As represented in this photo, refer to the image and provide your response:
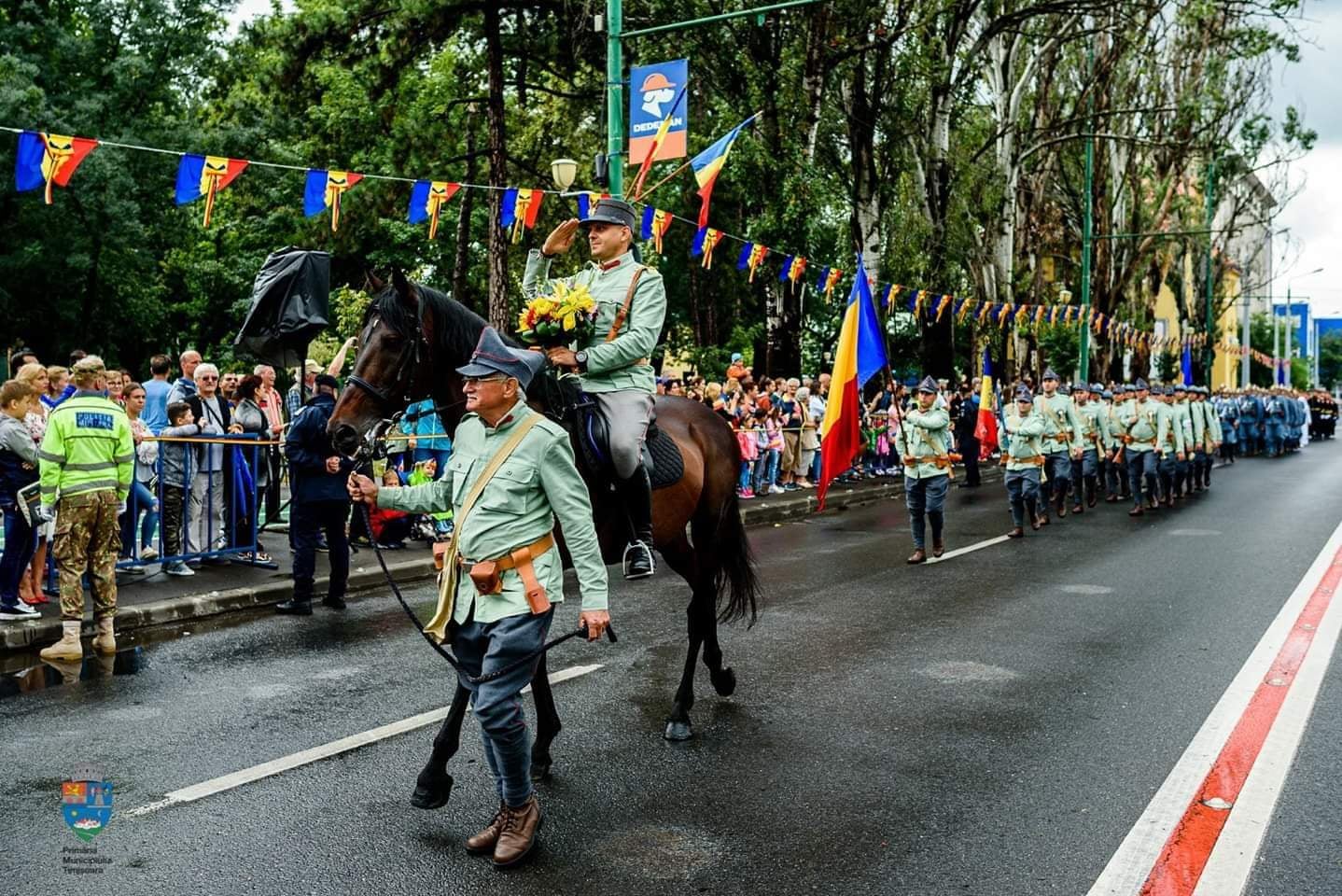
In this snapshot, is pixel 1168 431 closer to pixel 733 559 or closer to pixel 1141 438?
pixel 1141 438

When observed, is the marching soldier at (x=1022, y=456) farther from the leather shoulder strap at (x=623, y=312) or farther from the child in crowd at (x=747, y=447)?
the leather shoulder strap at (x=623, y=312)

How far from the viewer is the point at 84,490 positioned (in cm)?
791

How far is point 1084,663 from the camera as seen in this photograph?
7.68 m

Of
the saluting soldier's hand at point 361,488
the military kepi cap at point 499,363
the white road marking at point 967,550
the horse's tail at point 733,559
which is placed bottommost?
the white road marking at point 967,550

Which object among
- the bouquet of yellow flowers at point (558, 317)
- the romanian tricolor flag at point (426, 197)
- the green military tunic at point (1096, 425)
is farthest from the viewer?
the green military tunic at point (1096, 425)

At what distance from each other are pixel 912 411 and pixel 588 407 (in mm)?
7797

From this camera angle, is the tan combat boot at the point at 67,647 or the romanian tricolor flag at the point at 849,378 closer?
the tan combat boot at the point at 67,647

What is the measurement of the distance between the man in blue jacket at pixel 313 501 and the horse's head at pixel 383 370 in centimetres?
473

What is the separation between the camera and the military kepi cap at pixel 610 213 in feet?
19.8

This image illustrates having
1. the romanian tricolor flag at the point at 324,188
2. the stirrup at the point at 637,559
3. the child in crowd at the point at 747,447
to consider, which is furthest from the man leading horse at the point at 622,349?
the child in crowd at the point at 747,447

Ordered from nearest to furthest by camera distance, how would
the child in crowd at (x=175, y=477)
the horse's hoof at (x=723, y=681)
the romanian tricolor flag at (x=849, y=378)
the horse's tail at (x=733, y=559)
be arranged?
the horse's hoof at (x=723, y=681), the horse's tail at (x=733, y=559), the romanian tricolor flag at (x=849, y=378), the child in crowd at (x=175, y=477)

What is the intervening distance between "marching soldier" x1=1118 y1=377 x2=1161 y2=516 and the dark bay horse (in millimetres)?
13303

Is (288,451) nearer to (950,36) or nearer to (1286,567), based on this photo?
(1286,567)

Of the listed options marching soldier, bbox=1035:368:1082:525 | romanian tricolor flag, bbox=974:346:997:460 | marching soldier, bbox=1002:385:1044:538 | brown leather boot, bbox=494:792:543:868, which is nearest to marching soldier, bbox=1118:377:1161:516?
marching soldier, bbox=1035:368:1082:525
